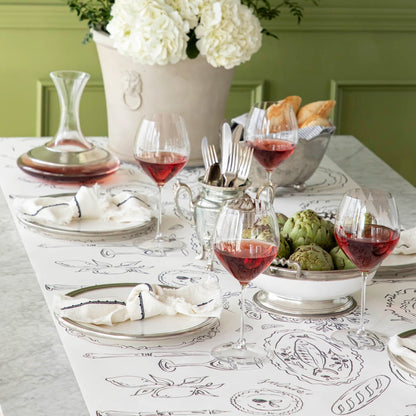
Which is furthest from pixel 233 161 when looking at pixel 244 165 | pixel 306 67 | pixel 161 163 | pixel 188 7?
pixel 306 67

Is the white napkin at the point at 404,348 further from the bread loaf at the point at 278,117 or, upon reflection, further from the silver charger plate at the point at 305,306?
the bread loaf at the point at 278,117

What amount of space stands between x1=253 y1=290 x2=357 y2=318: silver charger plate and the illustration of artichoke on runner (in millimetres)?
240

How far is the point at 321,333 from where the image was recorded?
1.21 metres

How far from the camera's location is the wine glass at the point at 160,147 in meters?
1.56

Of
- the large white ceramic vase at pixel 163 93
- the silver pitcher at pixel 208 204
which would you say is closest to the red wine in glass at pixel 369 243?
the silver pitcher at pixel 208 204

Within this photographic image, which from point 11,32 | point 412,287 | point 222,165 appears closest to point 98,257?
point 222,165

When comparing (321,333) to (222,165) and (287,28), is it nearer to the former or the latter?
(222,165)

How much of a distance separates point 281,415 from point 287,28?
2532mm

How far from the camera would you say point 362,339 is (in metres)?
1.19

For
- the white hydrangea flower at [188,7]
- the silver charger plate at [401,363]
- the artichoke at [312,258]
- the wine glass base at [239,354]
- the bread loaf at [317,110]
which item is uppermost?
the white hydrangea flower at [188,7]

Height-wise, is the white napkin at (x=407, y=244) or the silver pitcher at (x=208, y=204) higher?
the silver pitcher at (x=208, y=204)

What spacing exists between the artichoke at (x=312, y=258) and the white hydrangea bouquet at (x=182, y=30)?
2.46 ft

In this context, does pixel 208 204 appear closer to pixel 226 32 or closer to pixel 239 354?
pixel 239 354

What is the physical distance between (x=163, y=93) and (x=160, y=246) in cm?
57
